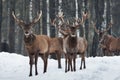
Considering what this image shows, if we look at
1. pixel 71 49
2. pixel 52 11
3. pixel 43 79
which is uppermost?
pixel 52 11

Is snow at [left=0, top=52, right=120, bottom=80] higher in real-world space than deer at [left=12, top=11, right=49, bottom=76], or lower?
lower

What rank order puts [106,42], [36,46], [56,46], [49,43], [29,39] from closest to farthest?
[29,39] < [36,46] < [49,43] < [56,46] < [106,42]

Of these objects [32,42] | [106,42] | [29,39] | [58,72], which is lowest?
[58,72]

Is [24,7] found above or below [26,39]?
above

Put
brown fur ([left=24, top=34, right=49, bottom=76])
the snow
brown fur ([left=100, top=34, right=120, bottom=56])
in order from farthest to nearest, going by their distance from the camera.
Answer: brown fur ([left=100, top=34, right=120, bottom=56]), brown fur ([left=24, top=34, right=49, bottom=76]), the snow

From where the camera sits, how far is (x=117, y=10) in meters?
46.9

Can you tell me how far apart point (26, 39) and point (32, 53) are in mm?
640

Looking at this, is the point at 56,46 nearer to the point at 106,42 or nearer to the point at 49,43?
the point at 49,43

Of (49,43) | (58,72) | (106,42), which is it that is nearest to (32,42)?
(58,72)

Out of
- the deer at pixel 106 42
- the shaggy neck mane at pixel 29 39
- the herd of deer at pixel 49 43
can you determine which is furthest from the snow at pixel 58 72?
the deer at pixel 106 42

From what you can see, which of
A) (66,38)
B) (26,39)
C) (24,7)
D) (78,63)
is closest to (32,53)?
(26,39)

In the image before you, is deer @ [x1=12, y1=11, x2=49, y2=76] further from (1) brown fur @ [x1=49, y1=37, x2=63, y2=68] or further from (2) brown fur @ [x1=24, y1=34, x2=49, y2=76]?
(1) brown fur @ [x1=49, y1=37, x2=63, y2=68]

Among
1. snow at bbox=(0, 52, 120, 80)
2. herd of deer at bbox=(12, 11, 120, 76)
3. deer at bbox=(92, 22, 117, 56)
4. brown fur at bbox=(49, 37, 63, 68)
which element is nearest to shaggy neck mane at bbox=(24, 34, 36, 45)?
herd of deer at bbox=(12, 11, 120, 76)

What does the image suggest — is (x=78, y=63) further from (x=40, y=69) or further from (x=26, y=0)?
(x=26, y=0)
